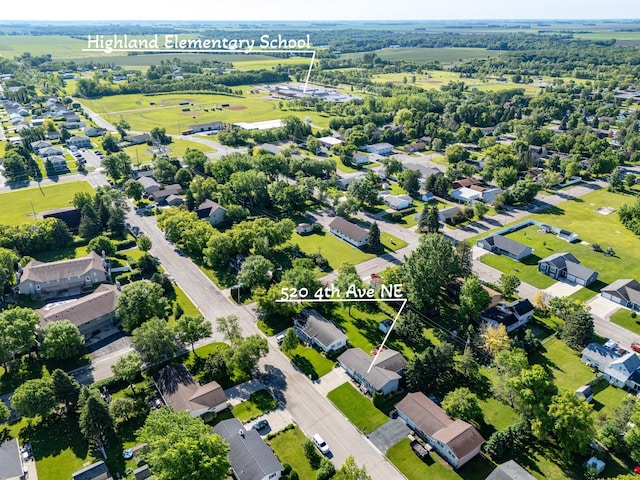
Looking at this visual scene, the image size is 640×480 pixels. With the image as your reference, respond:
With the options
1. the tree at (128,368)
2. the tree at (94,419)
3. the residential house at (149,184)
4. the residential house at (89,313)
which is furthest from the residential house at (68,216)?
the tree at (94,419)

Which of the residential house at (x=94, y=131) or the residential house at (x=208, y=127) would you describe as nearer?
the residential house at (x=94, y=131)

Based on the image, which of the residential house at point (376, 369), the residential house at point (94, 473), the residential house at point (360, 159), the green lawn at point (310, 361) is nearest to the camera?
the residential house at point (94, 473)

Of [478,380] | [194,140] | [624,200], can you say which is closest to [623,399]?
[478,380]

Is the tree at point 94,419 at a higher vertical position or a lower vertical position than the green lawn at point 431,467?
higher

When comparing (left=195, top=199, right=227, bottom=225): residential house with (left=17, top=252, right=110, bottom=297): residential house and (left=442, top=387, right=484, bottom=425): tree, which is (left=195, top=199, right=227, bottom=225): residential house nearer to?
(left=17, top=252, right=110, bottom=297): residential house

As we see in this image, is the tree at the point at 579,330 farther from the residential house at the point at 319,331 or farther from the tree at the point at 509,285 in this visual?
the residential house at the point at 319,331

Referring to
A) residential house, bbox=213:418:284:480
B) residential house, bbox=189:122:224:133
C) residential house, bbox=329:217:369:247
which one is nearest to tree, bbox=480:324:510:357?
residential house, bbox=213:418:284:480
